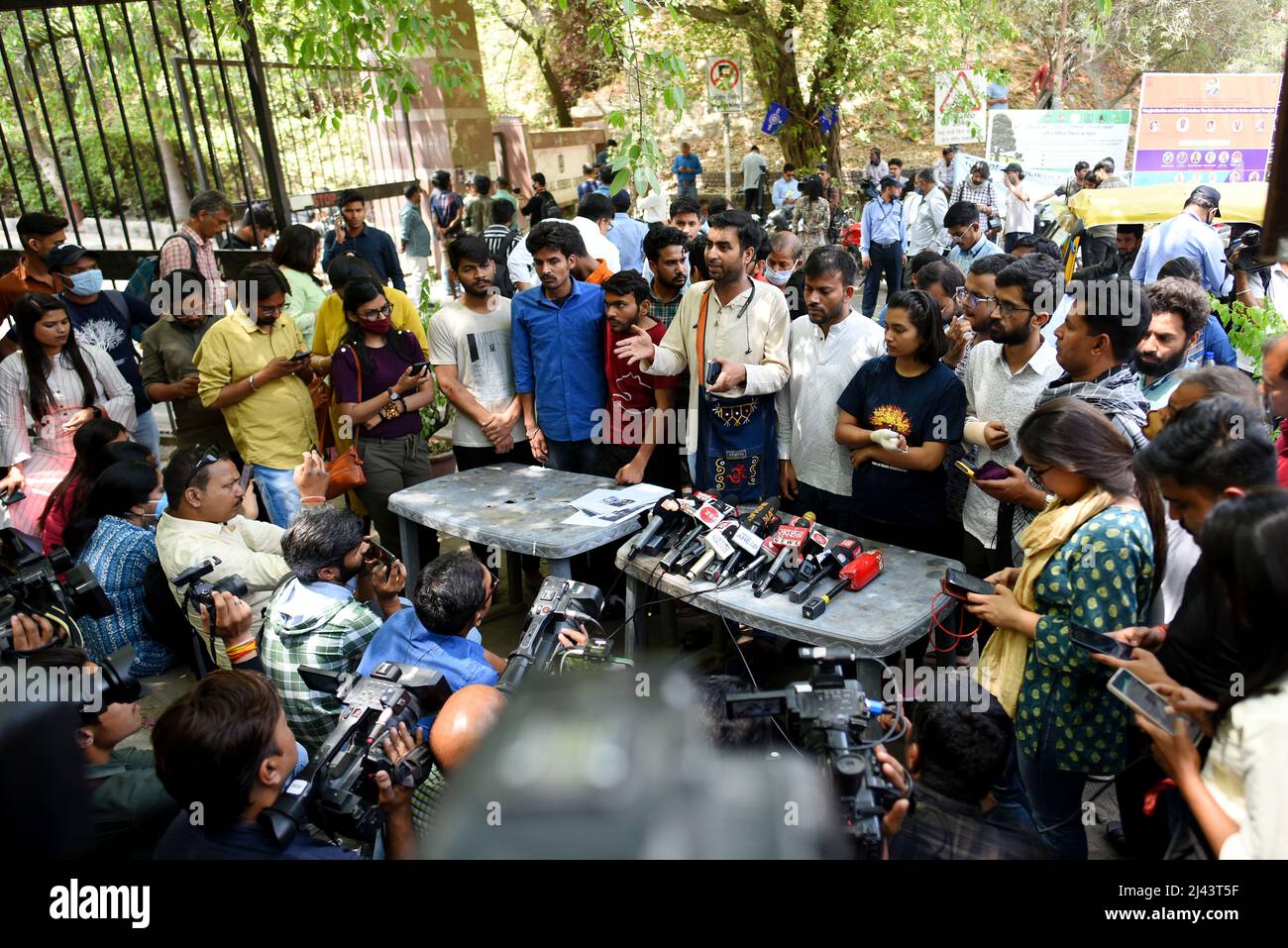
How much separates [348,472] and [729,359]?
6.32 feet

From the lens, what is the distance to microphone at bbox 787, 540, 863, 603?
3.13 m

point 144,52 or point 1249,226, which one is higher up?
point 144,52

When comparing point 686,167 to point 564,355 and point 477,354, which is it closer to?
point 477,354

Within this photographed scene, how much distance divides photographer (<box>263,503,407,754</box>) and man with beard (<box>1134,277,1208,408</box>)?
3.07 metres

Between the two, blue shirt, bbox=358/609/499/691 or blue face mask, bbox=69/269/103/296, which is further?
blue face mask, bbox=69/269/103/296

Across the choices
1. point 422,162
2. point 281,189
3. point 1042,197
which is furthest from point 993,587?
point 422,162

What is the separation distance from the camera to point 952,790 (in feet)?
7.09

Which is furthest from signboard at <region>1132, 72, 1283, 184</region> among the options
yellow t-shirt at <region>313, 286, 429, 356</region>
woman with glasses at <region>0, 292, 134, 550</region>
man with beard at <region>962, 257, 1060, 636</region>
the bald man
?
the bald man

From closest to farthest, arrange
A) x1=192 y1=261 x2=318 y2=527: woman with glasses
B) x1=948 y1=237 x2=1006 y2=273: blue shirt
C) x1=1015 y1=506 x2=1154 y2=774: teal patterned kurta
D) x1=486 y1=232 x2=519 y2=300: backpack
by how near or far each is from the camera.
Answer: x1=1015 y1=506 x2=1154 y2=774: teal patterned kurta
x1=192 y1=261 x2=318 y2=527: woman with glasses
x1=948 y1=237 x2=1006 y2=273: blue shirt
x1=486 y1=232 x2=519 y2=300: backpack

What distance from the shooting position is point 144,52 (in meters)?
13.3

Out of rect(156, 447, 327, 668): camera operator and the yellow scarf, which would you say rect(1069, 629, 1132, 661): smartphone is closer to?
the yellow scarf

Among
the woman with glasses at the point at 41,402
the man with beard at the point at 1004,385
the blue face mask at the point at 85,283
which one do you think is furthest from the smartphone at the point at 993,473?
the blue face mask at the point at 85,283

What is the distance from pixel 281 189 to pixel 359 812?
4.99 m
